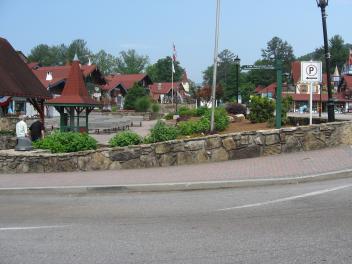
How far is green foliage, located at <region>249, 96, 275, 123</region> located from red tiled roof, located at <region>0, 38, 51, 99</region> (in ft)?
38.3

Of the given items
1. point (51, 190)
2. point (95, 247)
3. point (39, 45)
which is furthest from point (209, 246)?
point (39, 45)

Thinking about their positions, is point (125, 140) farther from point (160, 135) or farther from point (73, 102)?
point (73, 102)

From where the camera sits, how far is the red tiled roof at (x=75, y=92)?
22.8m

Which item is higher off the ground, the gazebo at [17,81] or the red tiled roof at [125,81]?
the red tiled roof at [125,81]

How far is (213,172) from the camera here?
40.3ft

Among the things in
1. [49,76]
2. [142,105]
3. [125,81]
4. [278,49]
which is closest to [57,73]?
[49,76]

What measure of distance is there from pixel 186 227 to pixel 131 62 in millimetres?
148795

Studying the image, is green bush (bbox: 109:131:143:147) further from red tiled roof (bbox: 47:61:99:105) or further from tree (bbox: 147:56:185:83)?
tree (bbox: 147:56:185:83)

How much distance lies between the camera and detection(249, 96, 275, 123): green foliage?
70.7 ft

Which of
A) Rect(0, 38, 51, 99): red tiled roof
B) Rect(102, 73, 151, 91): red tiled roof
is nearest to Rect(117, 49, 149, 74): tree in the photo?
Rect(102, 73, 151, 91): red tiled roof

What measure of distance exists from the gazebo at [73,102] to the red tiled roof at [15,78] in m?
3.80

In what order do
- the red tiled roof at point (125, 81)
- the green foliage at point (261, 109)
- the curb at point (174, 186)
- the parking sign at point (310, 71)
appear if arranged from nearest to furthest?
the curb at point (174, 186)
the parking sign at point (310, 71)
the green foliage at point (261, 109)
the red tiled roof at point (125, 81)

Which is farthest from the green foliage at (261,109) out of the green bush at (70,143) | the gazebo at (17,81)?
Result: the gazebo at (17,81)

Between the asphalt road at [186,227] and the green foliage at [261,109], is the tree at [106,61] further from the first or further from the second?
the asphalt road at [186,227]
